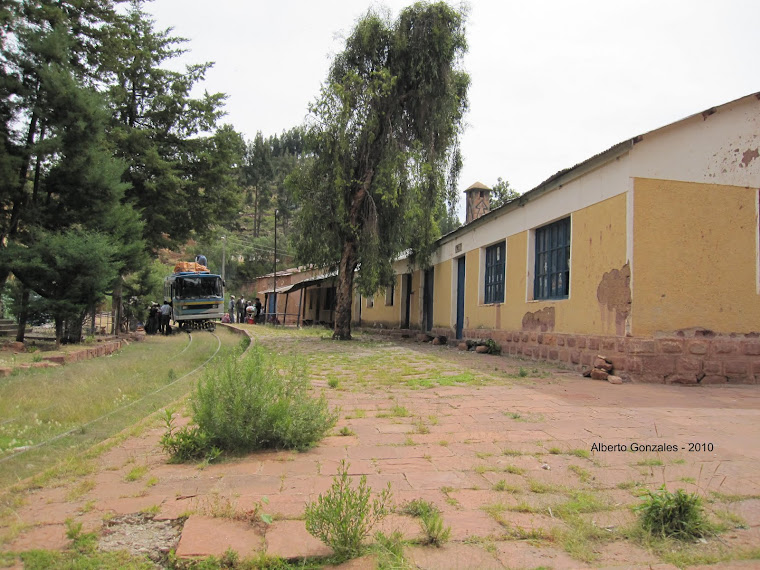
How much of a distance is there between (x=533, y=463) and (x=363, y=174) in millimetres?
13643

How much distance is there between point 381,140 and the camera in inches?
635

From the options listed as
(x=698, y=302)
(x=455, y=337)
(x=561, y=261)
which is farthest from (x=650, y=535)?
(x=455, y=337)

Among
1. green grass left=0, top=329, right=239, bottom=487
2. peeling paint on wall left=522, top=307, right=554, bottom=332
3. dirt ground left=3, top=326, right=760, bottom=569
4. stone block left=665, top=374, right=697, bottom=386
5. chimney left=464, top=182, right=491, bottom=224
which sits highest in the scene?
chimney left=464, top=182, right=491, bottom=224

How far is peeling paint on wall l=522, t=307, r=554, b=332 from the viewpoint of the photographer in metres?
10.7

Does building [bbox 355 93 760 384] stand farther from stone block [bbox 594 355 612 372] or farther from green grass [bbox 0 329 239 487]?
green grass [bbox 0 329 239 487]

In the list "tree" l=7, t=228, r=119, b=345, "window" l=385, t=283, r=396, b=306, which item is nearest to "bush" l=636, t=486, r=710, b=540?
"tree" l=7, t=228, r=119, b=345

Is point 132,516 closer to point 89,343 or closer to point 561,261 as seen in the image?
point 561,261

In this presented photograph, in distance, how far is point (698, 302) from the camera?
8.32 meters

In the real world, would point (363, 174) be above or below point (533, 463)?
above

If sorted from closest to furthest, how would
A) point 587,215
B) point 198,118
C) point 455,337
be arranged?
point 587,215 → point 455,337 → point 198,118

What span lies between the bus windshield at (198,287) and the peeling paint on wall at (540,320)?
696 inches

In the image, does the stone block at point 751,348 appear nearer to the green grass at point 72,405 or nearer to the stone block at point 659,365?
the stone block at point 659,365

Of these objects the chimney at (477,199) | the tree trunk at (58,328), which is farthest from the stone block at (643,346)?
the chimney at (477,199)

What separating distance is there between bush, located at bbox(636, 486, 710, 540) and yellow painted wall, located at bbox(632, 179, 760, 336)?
584 centimetres
